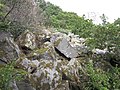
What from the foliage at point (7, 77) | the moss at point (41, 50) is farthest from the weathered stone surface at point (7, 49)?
the foliage at point (7, 77)

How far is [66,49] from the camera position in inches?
386

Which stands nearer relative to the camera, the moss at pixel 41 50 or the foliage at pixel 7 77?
the foliage at pixel 7 77

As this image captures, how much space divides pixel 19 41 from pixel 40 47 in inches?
27.8

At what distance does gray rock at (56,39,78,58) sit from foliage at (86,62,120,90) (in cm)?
73

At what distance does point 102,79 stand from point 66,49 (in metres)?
1.61

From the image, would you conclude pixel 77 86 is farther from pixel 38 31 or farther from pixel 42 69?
pixel 38 31

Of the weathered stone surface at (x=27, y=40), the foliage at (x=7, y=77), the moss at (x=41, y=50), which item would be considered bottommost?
the foliage at (x=7, y=77)

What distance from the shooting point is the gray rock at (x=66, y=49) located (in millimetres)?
9687

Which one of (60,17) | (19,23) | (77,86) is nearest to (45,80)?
(77,86)

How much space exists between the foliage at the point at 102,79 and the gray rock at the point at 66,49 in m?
0.73

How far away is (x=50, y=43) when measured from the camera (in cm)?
970

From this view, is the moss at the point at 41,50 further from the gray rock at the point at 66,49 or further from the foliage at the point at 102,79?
the foliage at the point at 102,79

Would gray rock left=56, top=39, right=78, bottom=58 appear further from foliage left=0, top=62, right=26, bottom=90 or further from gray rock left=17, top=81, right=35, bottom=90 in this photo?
foliage left=0, top=62, right=26, bottom=90

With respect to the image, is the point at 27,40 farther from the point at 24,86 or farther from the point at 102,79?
the point at 102,79
